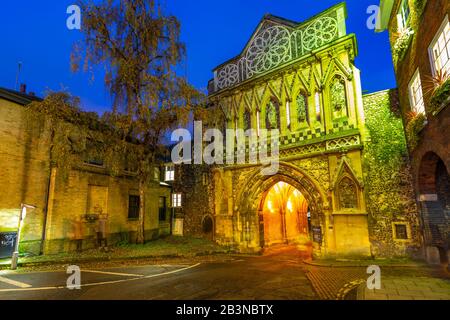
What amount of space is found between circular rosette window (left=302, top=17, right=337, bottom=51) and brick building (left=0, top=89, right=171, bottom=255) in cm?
1449

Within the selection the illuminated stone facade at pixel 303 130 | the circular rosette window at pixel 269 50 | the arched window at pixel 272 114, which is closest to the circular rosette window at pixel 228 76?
the illuminated stone facade at pixel 303 130

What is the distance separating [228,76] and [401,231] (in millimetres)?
13515

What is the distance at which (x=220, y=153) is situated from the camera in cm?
1689

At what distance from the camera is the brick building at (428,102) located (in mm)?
6984

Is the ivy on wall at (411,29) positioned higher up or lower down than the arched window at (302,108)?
higher up

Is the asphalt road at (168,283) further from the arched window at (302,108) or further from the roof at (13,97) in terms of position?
the roof at (13,97)

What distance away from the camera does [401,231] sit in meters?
10.6

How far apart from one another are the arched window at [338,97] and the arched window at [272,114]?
Answer: 321 centimetres

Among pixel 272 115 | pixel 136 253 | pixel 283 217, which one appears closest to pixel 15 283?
pixel 136 253

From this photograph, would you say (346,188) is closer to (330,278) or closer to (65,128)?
(330,278)

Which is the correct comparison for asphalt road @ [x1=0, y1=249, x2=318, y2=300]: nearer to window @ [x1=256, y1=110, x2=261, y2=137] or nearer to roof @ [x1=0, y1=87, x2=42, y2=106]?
window @ [x1=256, y1=110, x2=261, y2=137]
